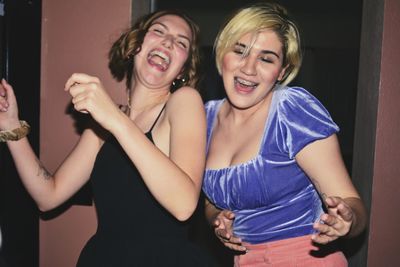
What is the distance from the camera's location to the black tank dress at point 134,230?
1444 mm

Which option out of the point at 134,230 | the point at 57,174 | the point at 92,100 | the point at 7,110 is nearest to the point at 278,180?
the point at 134,230

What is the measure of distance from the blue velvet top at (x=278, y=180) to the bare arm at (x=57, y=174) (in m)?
0.49

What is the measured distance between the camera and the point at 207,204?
183 centimetres

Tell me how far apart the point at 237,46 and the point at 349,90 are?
26.5ft

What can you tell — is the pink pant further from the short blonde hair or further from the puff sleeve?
the short blonde hair

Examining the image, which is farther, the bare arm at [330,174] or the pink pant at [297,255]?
the pink pant at [297,255]

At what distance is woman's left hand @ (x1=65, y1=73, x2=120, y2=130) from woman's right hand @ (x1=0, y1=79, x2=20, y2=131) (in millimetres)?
509

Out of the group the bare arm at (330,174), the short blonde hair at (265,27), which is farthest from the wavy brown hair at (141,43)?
the bare arm at (330,174)

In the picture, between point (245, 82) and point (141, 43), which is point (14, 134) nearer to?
point (141, 43)

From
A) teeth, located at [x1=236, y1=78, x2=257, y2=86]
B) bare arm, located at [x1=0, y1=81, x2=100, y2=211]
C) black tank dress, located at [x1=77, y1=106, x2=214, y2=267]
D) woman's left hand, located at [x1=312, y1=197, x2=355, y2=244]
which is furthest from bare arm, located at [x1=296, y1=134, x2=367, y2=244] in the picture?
bare arm, located at [x1=0, y1=81, x2=100, y2=211]

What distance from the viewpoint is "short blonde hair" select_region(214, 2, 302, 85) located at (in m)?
1.55

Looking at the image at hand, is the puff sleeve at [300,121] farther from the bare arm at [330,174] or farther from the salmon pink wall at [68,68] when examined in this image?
the salmon pink wall at [68,68]

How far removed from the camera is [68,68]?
7.16ft

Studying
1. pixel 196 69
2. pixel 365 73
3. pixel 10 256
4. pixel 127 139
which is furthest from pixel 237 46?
pixel 10 256
